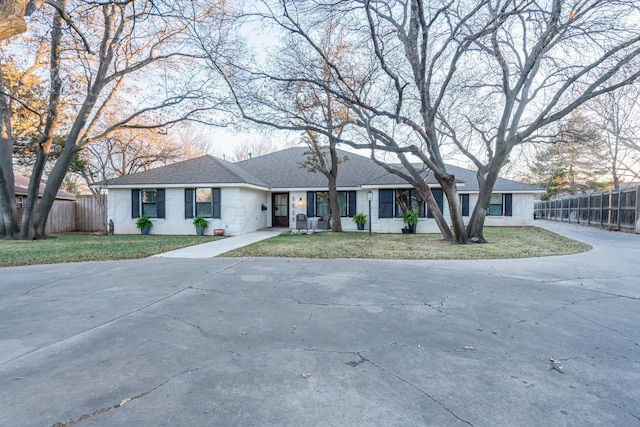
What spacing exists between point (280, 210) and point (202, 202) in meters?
5.16

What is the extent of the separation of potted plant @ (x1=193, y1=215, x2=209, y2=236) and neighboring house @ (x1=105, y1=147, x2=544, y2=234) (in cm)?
32

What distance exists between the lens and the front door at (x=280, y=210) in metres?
18.8

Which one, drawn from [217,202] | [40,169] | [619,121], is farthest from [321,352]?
[619,121]

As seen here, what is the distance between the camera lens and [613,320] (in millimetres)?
3709

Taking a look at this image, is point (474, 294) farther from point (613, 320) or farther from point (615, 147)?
point (615, 147)

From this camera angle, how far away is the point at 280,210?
744 inches

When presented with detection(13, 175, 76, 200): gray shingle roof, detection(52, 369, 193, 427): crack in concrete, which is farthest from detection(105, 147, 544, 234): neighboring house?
detection(52, 369, 193, 427): crack in concrete

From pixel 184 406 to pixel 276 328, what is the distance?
1471 millimetres

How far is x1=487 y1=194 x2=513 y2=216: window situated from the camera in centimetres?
1759

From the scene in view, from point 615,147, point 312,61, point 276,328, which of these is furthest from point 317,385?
point 615,147

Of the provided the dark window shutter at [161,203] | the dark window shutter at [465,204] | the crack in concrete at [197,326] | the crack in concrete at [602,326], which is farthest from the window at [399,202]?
the crack in concrete at [197,326]

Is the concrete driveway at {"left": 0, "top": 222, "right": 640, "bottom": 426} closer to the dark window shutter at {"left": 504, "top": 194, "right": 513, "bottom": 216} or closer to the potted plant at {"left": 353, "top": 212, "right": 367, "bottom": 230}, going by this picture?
the potted plant at {"left": 353, "top": 212, "right": 367, "bottom": 230}

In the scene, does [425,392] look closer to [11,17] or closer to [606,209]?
[11,17]

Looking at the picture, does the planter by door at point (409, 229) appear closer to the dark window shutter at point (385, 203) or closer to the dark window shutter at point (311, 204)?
the dark window shutter at point (385, 203)
